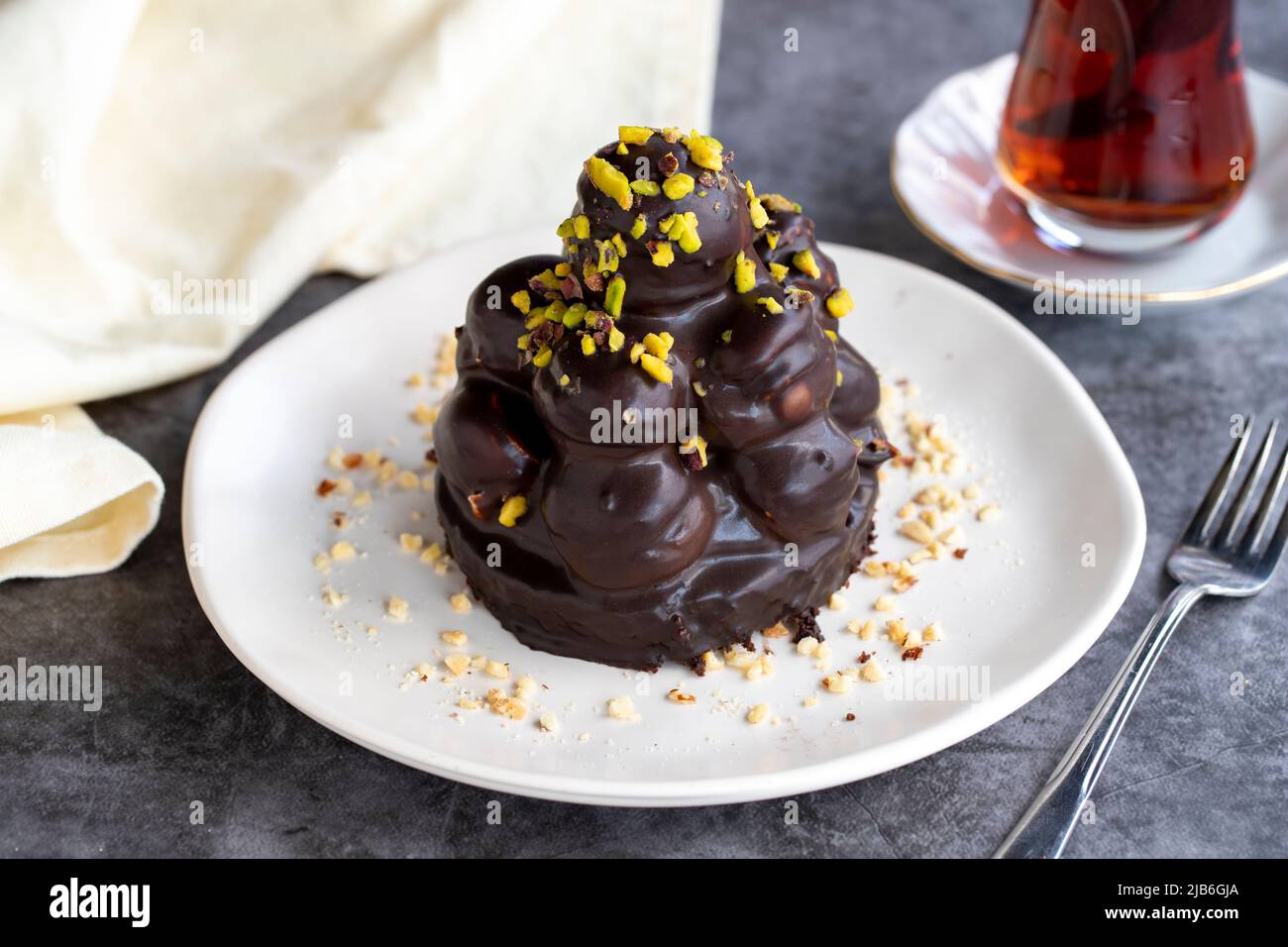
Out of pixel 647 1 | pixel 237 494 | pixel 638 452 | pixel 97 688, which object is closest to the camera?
pixel 638 452

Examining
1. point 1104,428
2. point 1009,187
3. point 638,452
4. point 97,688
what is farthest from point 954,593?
point 97,688

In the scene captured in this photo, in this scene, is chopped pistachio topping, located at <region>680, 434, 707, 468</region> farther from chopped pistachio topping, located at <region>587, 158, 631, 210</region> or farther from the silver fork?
the silver fork

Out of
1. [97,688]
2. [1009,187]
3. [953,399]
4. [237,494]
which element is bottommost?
[97,688]

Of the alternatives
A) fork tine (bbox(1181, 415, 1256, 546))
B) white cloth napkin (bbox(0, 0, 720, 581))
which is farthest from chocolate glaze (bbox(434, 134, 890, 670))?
white cloth napkin (bbox(0, 0, 720, 581))

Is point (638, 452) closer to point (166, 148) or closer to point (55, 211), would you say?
point (55, 211)

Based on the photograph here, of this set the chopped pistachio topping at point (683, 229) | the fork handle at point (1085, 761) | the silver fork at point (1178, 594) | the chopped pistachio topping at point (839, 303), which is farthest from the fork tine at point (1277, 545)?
the chopped pistachio topping at point (683, 229)

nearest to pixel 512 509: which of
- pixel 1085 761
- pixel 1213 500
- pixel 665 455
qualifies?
pixel 665 455
